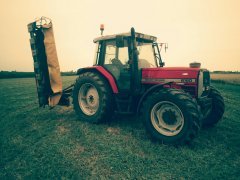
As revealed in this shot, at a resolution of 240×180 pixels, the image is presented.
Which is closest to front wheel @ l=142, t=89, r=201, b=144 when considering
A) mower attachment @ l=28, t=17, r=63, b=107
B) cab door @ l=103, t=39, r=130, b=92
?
cab door @ l=103, t=39, r=130, b=92

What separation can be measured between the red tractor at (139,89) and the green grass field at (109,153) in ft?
1.26

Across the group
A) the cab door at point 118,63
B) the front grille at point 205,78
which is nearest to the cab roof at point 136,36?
the cab door at point 118,63

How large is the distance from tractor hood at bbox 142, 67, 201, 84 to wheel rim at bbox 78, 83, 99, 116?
152cm

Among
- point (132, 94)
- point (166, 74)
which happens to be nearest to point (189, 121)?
point (166, 74)

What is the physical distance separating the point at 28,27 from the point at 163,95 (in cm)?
417

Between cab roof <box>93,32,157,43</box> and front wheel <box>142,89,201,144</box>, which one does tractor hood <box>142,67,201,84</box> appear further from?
cab roof <box>93,32,157,43</box>

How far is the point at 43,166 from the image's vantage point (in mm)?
4012

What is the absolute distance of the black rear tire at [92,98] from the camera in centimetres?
605

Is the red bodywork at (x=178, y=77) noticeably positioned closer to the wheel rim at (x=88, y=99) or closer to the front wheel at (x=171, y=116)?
the front wheel at (x=171, y=116)

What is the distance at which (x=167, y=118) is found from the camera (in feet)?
16.0

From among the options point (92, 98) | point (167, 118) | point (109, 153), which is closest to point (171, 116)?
point (167, 118)

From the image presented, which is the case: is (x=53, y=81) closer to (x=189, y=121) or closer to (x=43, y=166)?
(x=43, y=166)

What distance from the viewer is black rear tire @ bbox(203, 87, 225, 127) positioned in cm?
584

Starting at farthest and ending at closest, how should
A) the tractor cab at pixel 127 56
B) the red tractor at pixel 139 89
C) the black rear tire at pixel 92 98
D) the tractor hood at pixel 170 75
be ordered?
the black rear tire at pixel 92 98
the tractor cab at pixel 127 56
the tractor hood at pixel 170 75
the red tractor at pixel 139 89
